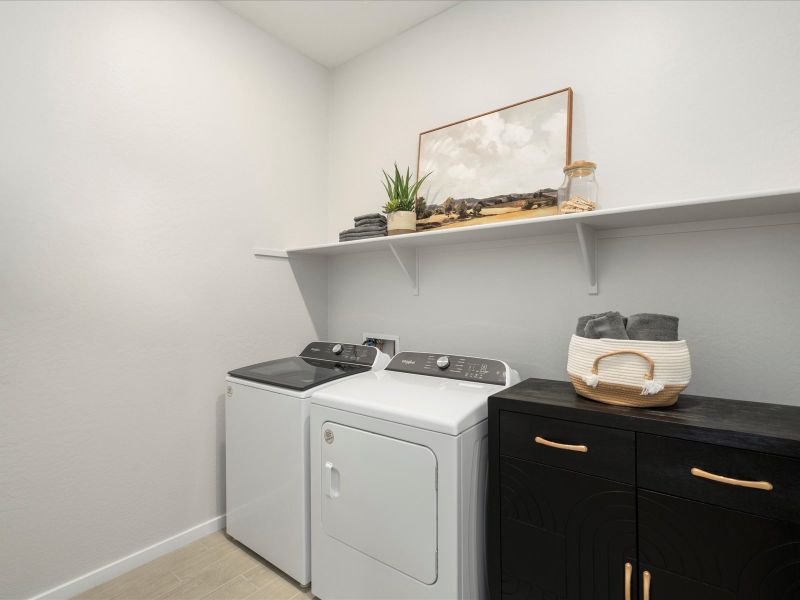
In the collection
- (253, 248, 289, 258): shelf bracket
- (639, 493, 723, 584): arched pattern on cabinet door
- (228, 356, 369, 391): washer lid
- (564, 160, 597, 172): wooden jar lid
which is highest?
(564, 160, 597, 172): wooden jar lid

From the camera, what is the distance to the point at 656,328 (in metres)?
1.23

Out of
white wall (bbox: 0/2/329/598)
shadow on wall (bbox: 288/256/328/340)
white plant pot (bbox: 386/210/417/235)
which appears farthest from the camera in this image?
shadow on wall (bbox: 288/256/328/340)

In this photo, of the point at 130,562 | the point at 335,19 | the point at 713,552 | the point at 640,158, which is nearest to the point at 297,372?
the point at 130,562

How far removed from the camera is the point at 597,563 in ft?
3.76

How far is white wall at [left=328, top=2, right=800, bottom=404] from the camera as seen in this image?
1.37m

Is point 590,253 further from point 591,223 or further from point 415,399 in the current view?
point 415,399

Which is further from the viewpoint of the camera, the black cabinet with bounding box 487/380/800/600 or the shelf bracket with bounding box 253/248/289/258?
the shelf bracket with bounding box 253/248/289/258

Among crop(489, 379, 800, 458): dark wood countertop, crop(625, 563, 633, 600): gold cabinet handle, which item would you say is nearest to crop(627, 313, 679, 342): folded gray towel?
crop(489, 379, 800, 458): dark wood countertop

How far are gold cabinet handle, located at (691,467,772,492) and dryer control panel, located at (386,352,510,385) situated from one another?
744 millimetres

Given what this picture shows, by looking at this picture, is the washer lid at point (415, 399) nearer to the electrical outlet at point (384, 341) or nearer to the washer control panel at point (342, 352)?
the washer control panel at point (342, 352)

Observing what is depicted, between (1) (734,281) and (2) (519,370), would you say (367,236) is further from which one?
(1) (734,281)

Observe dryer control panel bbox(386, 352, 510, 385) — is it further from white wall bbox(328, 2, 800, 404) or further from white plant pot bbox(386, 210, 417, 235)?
white plant pot bbox(386, 210, 417, 235)

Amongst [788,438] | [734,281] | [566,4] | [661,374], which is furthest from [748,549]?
[566,4]

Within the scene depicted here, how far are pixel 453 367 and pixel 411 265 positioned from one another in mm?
709
